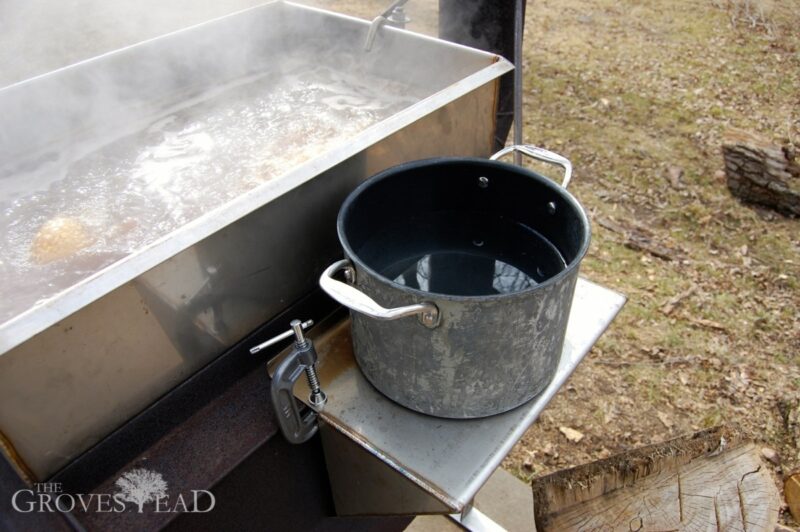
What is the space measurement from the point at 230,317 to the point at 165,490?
0.37 metres

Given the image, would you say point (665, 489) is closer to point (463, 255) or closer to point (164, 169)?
point (463, 255)

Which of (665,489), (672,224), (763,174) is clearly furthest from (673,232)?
(665,489)

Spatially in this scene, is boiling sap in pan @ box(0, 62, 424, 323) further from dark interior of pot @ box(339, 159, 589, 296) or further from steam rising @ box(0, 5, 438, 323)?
Result: dark interior of pot @ box(339, 159, 589, 296)

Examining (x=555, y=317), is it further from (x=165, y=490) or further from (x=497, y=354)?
(x=165, y=490)

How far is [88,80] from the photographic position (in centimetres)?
206

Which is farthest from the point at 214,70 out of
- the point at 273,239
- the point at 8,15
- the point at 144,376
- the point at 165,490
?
the point at 165,490

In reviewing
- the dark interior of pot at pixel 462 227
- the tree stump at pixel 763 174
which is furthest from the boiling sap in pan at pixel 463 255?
the tree stump at pixel 763 174

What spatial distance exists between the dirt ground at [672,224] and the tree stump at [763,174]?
0.35 ft

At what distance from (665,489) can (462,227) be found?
3.02ft

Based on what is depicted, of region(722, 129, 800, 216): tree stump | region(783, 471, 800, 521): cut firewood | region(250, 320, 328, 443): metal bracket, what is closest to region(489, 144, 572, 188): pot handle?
region(250, 320, 328, 443): metal bracket

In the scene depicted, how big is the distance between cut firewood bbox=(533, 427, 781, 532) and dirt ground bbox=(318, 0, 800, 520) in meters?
0.80

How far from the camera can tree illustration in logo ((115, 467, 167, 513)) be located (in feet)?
3.60

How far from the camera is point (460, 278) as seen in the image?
4.71 ft

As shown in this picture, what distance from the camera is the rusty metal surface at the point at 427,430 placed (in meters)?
1.12
